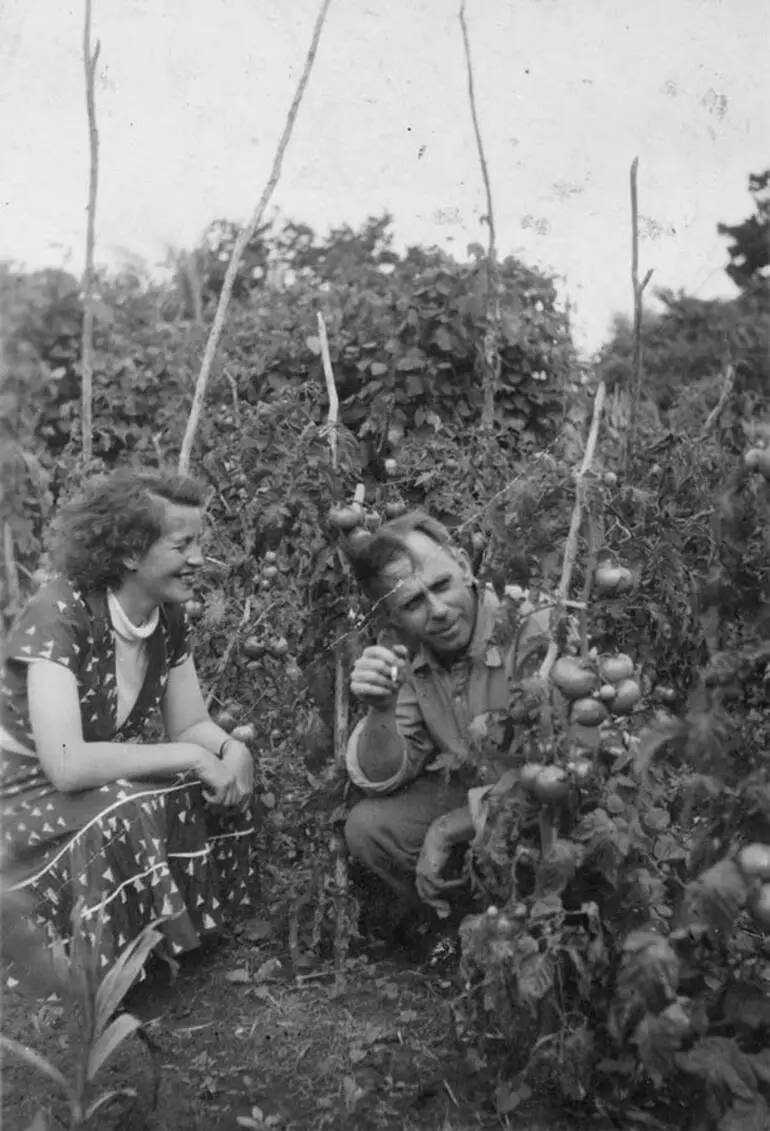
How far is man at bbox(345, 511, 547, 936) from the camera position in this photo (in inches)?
99.3

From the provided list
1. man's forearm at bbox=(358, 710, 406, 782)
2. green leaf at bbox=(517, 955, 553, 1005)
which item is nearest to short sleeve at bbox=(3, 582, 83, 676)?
man's forearm at bbox=(358, 710, 406, 782)

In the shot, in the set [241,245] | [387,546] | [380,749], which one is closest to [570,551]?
[387,546]

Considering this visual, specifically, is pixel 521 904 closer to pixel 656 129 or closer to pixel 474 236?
pixel 656 129

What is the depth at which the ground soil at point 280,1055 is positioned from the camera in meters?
2.06

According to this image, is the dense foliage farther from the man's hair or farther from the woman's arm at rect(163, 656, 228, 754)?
the woman's arm at rect(163, 656, 228, 754)

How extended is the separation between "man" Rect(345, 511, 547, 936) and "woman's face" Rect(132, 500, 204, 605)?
399 millimetres

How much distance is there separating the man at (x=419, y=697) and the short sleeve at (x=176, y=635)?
Answer: 1.60 ft

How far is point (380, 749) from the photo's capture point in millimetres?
2703

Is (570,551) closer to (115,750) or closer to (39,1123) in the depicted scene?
(115,750)

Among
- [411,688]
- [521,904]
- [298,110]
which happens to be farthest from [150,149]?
[521,904]

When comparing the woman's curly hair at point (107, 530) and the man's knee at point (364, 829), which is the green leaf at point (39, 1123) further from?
the woman's curly hair at point (107, 530)

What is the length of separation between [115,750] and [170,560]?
1.48ft

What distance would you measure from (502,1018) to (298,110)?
2942 millimetres

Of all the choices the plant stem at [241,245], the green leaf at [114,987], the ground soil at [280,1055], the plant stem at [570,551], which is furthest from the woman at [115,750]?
the plant stem at [570,551]
